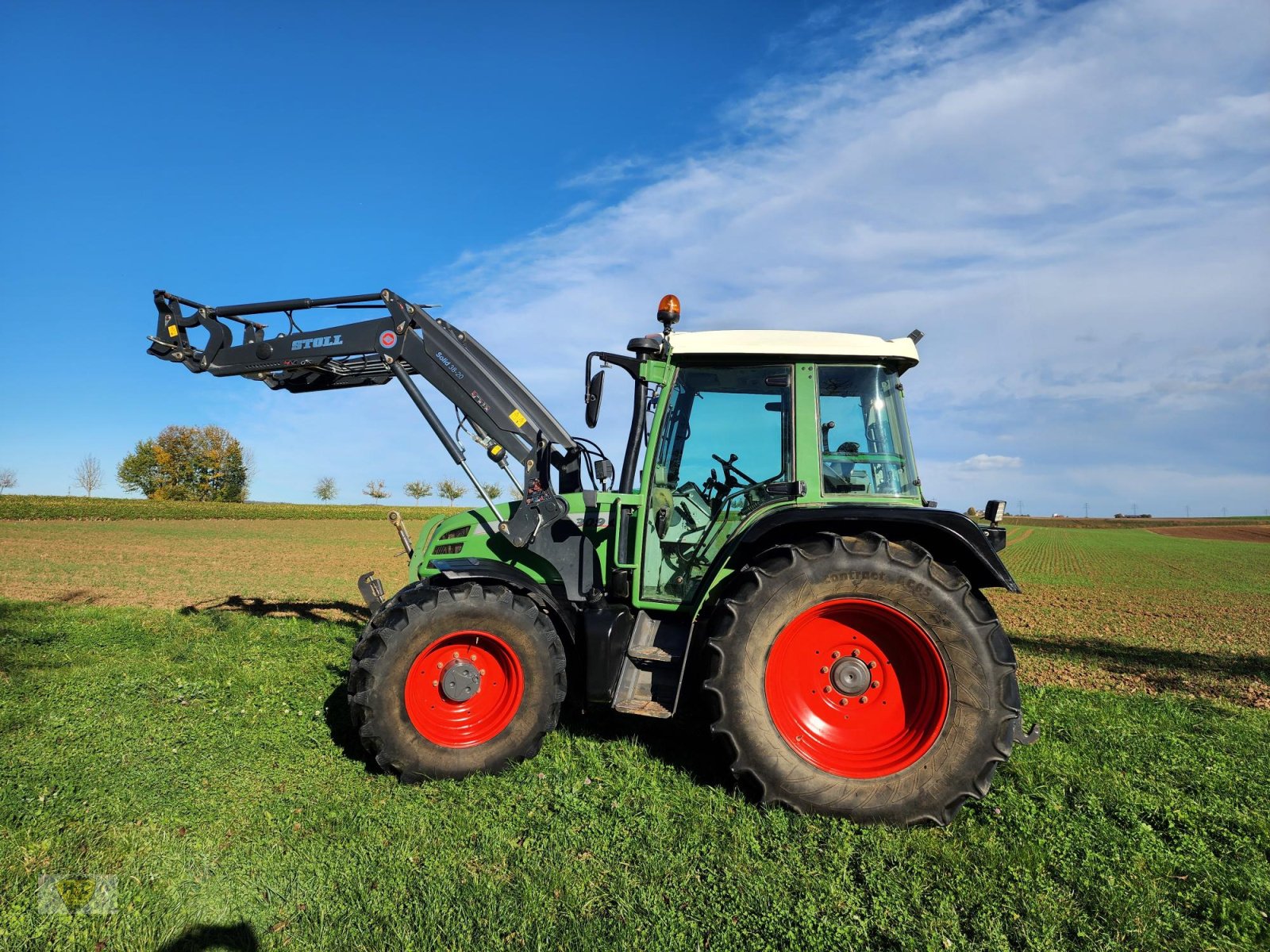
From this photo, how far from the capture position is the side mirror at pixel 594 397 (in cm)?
446

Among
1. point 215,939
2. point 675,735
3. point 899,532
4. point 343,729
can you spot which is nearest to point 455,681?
point 343,729

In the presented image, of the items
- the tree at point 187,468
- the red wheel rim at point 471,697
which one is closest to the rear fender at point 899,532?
the red wheel rim at point 471,697

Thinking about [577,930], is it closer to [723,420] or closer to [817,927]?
[817,927]

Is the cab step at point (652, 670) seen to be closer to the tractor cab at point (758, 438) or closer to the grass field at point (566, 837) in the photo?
the tractor cab at point (758, 438)

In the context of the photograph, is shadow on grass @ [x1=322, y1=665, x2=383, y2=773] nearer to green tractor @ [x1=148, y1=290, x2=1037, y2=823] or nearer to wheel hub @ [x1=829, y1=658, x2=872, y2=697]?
green tractor @ [x1=148, y1=290, x2=1037, y2=823]

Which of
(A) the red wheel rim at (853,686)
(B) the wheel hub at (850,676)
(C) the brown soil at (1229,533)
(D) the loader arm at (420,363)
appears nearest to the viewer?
(A) the red wheel rim at (853,686)

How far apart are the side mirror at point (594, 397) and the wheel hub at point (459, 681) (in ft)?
5.37

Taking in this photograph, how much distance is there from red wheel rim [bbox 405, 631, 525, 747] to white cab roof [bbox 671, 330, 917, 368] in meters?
2.13

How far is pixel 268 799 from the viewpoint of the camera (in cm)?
385

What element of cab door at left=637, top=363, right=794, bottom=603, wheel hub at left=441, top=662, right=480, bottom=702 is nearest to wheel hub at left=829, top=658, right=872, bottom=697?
cab door at left=637, top=363, right=794, bottom=603

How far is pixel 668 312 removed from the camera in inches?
176

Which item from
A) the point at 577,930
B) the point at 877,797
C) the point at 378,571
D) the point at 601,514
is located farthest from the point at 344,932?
the point at 378,571

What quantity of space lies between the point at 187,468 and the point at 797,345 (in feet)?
263

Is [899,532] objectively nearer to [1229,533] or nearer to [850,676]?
[850,676]
